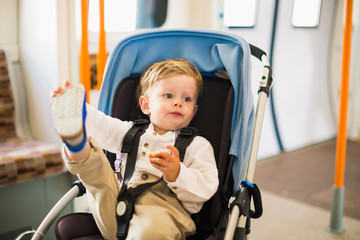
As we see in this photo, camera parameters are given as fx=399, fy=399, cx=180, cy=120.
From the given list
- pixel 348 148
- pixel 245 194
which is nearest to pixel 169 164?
pixel 245 194

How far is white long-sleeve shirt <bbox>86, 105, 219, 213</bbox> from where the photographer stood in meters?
1.17

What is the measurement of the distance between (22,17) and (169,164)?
6.26 feet

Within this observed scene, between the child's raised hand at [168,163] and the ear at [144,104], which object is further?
the ear at [144,104]

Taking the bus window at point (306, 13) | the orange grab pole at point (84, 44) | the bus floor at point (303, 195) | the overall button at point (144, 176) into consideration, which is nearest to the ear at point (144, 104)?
the overall button at point (144, 176)

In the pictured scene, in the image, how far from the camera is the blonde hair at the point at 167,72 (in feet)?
4.38

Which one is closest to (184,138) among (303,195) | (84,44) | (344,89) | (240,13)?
(84,44)

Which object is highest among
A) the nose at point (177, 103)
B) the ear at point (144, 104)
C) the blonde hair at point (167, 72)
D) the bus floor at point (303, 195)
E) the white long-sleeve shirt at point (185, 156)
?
the blonde hair at point (167, 72)

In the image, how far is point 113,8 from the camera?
2783mm

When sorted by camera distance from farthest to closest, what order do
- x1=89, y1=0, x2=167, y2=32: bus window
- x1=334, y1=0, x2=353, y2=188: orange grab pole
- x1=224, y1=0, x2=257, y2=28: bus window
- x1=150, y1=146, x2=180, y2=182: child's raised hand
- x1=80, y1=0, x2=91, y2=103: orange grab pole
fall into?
x1=224, y1=0, x2=257, y2=28: bus window
x1=89, y1=0, x2=167, y2=32: bus window
x1=334, y1=0, x2=353, y2=188: orange grab pole
x1=80, y1=0, x2=91, y2=103: orange grab pole
x1=150, y1=146, x2=180, y2=182: child's raised hand

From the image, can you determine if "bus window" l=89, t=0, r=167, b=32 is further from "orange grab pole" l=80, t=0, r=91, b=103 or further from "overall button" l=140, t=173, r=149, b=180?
"overall button" l=140, t=173, r=149, b=180

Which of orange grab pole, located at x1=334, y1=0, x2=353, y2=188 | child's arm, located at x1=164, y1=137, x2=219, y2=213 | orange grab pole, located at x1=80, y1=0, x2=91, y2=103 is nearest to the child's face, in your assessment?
child's arm, located at x1=164, y1=137, x2=219, y2=213

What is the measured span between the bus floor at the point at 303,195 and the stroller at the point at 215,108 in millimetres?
981

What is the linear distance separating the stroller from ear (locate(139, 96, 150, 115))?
62 millimetres

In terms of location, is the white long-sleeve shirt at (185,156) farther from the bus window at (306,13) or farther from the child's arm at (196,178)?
the bus window at (306,13)
